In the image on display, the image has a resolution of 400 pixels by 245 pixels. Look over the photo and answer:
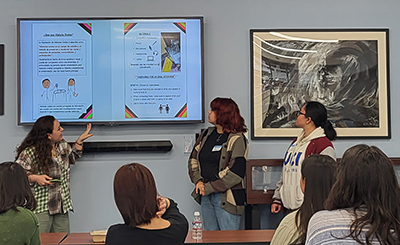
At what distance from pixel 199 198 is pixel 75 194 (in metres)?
1.22

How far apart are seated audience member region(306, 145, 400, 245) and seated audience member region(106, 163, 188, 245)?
2.21ft

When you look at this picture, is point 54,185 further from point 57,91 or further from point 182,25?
point 182,25

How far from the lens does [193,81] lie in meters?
4.40

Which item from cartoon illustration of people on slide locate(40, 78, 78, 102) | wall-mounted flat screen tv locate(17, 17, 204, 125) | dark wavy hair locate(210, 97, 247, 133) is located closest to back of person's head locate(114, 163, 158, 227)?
dark wavy hair locate(210, 97, 247, 133)

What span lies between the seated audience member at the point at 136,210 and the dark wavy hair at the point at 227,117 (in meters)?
1.92

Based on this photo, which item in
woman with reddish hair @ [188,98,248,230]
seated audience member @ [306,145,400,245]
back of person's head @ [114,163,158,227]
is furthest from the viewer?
woman with reddish hair @ [188,98,248,230]

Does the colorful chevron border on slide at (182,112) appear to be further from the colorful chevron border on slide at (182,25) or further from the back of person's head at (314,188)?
the back of person's head at (314,188)

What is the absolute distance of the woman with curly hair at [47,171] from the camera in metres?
3.83

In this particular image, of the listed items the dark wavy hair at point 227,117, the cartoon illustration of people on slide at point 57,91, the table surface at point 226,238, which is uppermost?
the cartoon illustration of people on slide at point 57,91

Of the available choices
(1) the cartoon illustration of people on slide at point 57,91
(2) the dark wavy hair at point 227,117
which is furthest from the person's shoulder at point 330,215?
(1) the cartoon illustration of people on slide at point 57,91

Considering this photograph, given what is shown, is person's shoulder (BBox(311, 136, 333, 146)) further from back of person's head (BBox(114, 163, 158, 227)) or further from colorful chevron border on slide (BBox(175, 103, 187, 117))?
back of person's head (BBox(114, 163, 158, 227))

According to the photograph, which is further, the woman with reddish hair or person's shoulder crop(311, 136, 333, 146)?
the woman with reddish hair

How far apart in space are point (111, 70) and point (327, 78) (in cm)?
201

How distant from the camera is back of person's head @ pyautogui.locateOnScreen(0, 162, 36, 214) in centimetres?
242
